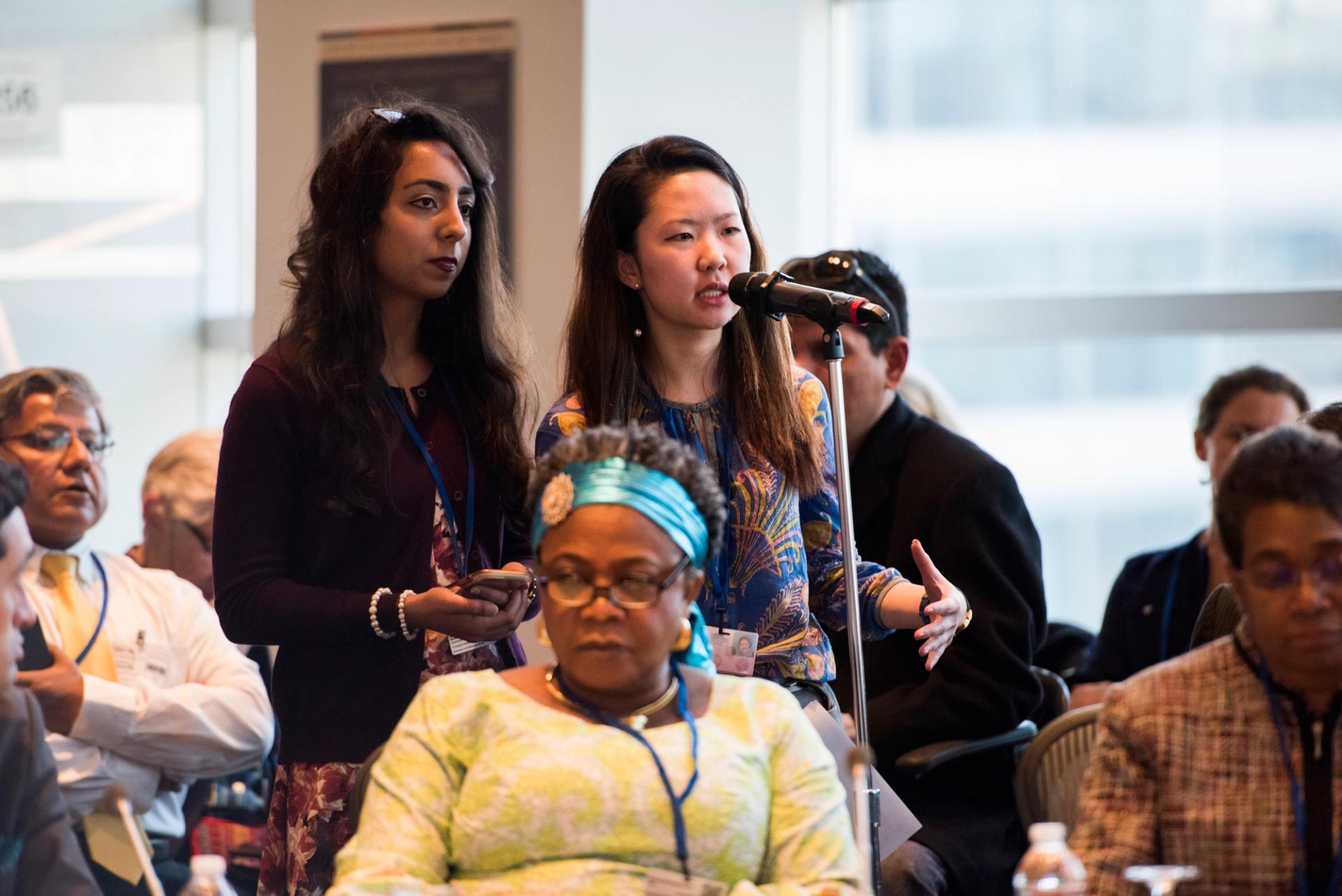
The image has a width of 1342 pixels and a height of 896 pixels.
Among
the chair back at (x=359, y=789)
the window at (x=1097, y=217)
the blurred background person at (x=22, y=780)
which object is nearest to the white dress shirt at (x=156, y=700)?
the blurred background person at (x=22, y=780)

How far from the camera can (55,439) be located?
3402 mm

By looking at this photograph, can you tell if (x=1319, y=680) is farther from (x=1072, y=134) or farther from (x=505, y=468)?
A: (x=1072, y=134)

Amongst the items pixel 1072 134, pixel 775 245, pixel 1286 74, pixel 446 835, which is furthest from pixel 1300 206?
pixel 446 835

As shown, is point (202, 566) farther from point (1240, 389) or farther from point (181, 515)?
point (1240, 389)

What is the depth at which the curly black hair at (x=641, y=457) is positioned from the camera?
77.7 inches

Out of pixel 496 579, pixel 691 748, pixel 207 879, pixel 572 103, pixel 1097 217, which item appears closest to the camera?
pixel 207 879

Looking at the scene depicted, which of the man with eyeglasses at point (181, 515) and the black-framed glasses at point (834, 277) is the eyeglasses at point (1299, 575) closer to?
the black-framed glasses at point (834, 277)

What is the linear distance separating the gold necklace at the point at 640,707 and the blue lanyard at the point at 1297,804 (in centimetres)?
72

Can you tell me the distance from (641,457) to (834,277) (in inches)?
55.8

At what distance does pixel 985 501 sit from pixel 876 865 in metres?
1.11

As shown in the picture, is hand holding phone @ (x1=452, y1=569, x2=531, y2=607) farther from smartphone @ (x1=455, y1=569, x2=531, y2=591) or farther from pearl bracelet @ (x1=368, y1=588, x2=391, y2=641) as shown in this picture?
pearl bracelet @ (x1=368, y1=588, x2=391, y2=641)

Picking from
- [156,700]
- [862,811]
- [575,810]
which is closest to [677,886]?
[575,810]

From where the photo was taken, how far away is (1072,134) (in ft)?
17.4

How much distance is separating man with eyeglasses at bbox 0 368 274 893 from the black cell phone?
2 centimetres
